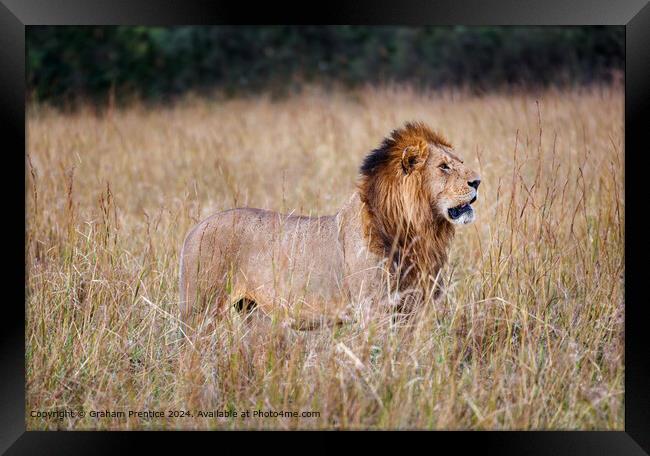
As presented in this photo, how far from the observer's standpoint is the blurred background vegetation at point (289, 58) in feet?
45.5

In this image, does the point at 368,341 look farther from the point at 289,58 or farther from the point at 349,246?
the point at 289,58

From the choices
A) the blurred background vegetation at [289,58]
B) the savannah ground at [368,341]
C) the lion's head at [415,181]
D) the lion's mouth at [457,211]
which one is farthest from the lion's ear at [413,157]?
the blurred background vegetation at [289,58]

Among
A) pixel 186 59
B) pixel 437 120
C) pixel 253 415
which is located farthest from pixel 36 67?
pixel 253 415

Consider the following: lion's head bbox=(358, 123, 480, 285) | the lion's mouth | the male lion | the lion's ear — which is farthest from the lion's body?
the lion's mouth

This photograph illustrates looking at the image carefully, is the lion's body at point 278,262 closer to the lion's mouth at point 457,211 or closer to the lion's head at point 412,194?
the lion's head at point 412,194

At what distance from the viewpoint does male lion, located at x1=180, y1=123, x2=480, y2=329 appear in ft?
14.4

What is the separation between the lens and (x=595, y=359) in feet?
14.2

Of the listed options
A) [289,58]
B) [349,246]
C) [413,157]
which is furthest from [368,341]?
[289,58]

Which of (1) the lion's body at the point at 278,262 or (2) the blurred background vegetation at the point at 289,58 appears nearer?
(1) the lion's body at the point at 278,262
